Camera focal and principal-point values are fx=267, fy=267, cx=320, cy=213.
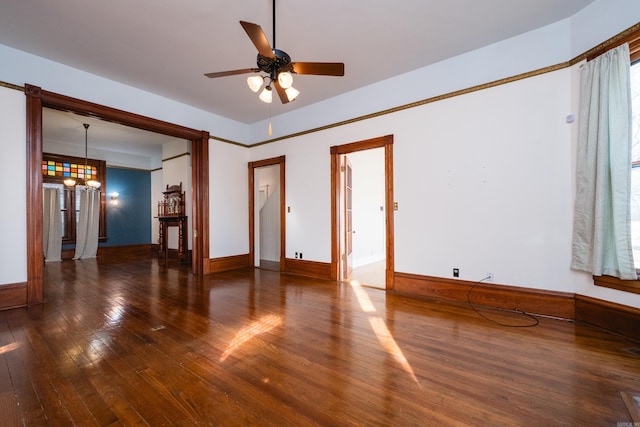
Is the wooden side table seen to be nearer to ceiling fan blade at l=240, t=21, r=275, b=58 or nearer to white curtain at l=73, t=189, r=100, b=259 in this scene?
white curtain at l=73, t=189, r=100, b=259

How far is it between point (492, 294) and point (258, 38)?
3.75 m

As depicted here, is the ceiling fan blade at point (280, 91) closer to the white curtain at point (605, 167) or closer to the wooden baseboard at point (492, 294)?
the wooden baseboard at point (492, 294)

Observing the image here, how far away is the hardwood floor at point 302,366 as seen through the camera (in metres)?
1.54

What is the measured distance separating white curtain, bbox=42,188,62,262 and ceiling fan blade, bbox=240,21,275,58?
8.58m

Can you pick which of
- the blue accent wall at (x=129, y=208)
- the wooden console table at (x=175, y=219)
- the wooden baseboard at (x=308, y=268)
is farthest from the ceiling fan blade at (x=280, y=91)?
the blue accent wall at (x=129, y=208)

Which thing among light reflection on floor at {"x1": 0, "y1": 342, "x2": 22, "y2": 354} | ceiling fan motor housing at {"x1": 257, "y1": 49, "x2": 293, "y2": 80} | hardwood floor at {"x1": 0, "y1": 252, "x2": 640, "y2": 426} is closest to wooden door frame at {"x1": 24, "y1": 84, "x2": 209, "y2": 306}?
hardwood floor at {"x1": 0, "y1": 252, "x2": 640, "y2": 426}

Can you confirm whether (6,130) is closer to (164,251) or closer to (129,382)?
(129,382)

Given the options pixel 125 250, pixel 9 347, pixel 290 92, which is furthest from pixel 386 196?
pixel 125 250

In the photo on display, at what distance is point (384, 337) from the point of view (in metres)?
2.52

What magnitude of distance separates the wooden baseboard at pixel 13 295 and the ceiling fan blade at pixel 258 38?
13.7ft

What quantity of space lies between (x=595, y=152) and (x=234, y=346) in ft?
12.7

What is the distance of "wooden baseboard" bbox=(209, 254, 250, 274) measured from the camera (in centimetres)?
547

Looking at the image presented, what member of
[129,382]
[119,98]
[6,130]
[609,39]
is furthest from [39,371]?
[609,39]

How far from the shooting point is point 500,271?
3.29 m
